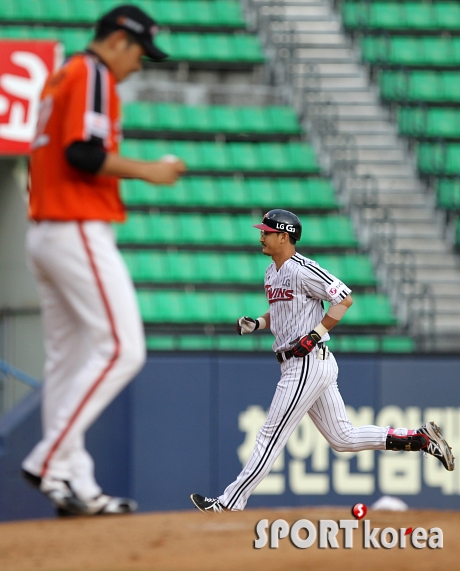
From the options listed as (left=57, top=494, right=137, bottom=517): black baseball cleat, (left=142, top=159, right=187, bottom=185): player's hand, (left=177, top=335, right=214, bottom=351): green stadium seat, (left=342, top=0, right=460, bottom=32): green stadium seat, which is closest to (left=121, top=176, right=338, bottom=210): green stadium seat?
(left=177, top=335, right=214, bottom=351): green stadium seat

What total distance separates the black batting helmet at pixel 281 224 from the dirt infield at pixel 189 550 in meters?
1.31

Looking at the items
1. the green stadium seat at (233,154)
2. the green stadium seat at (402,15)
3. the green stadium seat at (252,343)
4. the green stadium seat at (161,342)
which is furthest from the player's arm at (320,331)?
the green stadium seat at (402,15)

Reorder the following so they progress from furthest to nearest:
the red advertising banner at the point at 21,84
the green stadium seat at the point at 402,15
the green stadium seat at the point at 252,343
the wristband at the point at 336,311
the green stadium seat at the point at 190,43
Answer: the green stadium seat at the point at 402,15, the green stadium seat at the point at 190,43, the red advertising banner at the point at 21,84, the green stadium seat at the point at 252,343, the wristband at the point at 336,311

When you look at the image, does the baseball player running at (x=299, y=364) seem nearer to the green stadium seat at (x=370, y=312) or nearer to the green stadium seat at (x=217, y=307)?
the green stadium seat at (x=217, y=307)

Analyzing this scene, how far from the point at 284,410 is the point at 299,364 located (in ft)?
0.76

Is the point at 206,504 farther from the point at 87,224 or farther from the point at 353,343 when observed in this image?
the point at 353,343

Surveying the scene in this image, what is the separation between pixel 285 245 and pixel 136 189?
7915mm

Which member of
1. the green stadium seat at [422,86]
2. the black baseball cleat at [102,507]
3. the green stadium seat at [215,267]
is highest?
the green stadium seat at [422,86]

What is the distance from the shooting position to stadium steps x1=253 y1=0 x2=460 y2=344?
11.7 metres

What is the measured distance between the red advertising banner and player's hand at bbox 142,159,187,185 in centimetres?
641

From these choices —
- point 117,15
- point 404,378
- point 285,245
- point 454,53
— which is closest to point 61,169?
point 117,15

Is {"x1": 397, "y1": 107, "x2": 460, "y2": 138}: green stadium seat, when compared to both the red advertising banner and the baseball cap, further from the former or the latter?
the baseball cap

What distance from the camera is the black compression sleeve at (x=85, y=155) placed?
346 cm

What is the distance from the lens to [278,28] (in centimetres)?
1473
